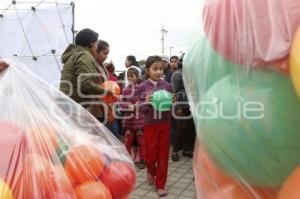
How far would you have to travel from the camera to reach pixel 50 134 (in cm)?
178

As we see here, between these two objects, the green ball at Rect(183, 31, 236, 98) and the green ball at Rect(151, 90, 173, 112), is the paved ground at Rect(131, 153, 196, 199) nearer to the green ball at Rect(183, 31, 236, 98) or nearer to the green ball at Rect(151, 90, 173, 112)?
the green ball at Rect(151, 90, 173, 112)

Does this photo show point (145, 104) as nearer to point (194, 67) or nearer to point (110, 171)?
point (110, 171)

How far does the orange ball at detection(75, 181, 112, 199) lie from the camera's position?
157cm

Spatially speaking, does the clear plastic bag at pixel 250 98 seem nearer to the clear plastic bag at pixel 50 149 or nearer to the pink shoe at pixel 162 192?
the clear plastic bag at pixel 50 149

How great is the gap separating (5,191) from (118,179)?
20.8 inches

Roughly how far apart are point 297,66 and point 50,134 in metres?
1.18

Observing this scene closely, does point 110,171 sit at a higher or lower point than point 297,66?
lower

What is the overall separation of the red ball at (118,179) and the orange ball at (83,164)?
0.04m

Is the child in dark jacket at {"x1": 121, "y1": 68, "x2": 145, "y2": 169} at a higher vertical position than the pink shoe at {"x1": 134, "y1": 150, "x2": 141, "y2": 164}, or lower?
higher

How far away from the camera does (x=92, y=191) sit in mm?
1574

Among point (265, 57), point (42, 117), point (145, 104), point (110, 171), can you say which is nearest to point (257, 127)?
point (265, 57)

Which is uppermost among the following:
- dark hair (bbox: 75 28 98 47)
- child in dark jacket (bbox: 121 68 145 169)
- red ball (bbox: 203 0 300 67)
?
dark hair (bbox: 75 28 98 47)

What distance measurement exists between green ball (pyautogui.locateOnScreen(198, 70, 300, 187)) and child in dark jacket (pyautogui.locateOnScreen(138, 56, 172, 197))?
228cm

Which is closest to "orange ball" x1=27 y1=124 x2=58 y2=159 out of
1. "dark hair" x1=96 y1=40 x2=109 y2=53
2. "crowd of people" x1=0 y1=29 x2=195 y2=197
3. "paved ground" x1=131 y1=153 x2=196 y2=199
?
"crowd of people" x1=0 y1=29 x2=195 y2=197
